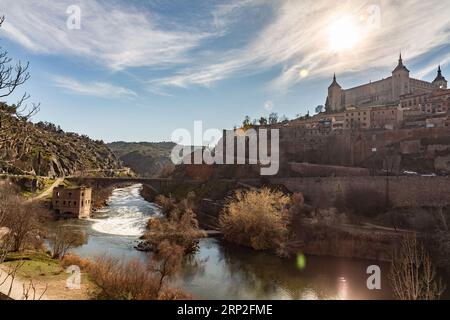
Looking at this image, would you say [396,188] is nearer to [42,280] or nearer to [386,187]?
[386,187]

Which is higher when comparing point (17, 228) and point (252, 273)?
point (17, 228)

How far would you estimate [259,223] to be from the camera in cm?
2961

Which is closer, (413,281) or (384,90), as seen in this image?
(413,281)

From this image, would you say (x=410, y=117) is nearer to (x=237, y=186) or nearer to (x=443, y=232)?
(x=237, y=186)

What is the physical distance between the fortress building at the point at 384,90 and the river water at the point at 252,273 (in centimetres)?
5420

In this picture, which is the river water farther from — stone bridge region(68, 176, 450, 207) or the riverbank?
stone bridge region(68, 176, 450, 207)

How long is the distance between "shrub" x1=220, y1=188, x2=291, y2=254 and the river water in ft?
3.64

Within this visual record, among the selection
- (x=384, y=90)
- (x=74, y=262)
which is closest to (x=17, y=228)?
(x=74, y=262)

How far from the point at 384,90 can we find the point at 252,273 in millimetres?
71558

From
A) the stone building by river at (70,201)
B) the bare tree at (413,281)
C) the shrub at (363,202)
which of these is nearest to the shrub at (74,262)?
the bare tree at (413,281)

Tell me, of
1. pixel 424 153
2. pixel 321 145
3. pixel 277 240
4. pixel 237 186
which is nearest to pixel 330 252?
pixel 277 240

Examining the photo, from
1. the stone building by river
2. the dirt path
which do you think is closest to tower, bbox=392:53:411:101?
the stone building by river

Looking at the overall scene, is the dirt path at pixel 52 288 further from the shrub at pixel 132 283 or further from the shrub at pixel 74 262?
the shrub at pixel 74 262

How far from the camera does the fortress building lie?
246ft
